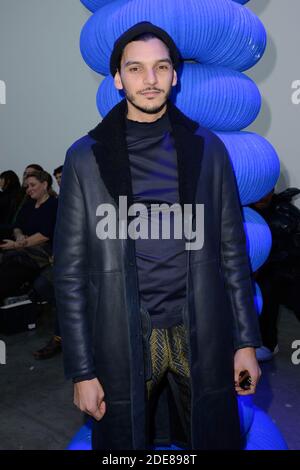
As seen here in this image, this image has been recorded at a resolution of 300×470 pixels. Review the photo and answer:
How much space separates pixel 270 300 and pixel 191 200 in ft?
8.02

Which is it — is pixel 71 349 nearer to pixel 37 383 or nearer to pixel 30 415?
pixel 30 415

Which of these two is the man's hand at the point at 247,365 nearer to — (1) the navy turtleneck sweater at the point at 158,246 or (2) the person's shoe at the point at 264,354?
(1) the navy turtleneck sweater at the point at 158,246

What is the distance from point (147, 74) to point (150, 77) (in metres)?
0.02

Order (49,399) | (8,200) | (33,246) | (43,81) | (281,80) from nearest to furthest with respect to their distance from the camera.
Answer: (49,399), (33,246), (281,80), (8,200), (43,81)

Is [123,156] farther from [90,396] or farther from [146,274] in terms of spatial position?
[90,396]

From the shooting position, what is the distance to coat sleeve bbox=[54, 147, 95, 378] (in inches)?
54.1

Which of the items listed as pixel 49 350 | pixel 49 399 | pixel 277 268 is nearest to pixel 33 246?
pixel 49 350

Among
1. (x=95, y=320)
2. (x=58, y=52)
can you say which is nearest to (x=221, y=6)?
(x=95, y=320)

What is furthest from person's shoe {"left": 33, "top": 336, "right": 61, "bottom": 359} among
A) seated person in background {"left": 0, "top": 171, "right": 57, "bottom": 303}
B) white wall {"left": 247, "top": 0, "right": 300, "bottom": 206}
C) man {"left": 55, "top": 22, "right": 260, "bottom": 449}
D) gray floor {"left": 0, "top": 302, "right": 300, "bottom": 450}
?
white wall {"left": 247, "top": 0, "right": 300, "bottom": 206}

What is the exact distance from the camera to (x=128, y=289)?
4.49 feet

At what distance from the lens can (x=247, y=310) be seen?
4.89ft

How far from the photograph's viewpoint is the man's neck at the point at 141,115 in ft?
4.76

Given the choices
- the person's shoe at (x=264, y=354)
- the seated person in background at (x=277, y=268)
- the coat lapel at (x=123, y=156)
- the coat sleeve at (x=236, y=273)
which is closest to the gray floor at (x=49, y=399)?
the person's shoe at (x=264, y=354)

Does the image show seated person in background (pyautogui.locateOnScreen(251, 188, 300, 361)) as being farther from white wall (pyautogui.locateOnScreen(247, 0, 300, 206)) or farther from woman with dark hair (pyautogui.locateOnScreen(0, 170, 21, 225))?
woman with dark hair (pyautogui.locateOnScreen(0, 170, 21, 225))
